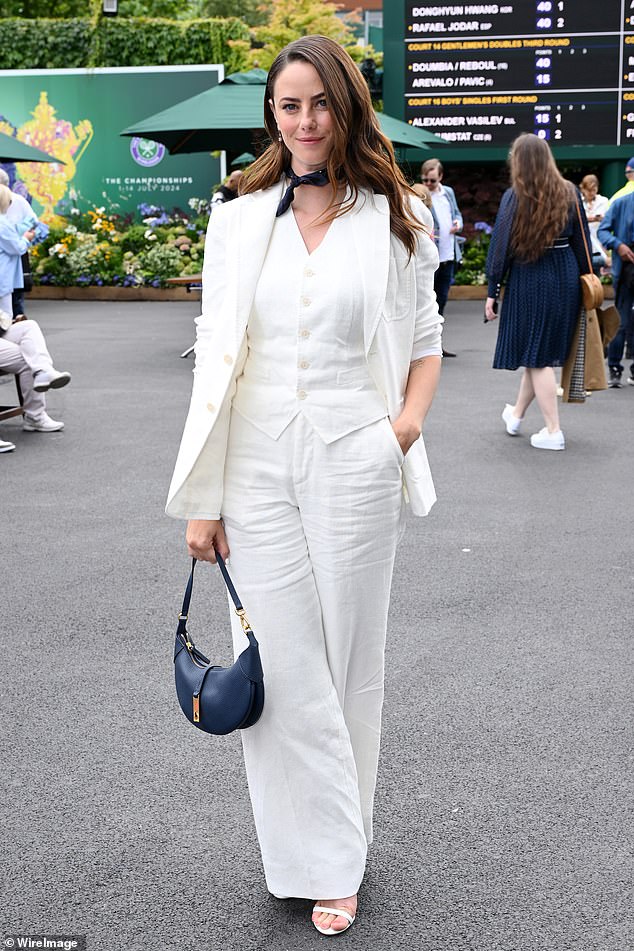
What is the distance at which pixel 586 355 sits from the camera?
8.24 metres

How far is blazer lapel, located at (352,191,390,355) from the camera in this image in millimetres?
2578

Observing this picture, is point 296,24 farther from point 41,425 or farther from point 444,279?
point 41,425

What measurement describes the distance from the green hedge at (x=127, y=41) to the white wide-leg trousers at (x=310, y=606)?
23464 mm

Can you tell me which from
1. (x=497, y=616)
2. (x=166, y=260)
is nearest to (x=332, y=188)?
(x=497, y=616)

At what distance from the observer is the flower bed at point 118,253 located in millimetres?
21266

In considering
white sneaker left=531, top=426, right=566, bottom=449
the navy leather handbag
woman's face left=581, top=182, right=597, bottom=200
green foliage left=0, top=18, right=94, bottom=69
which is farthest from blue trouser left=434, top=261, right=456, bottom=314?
green foliage left=0, top=18, right=94, bottom=69

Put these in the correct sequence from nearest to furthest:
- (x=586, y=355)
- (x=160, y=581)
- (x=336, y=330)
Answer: (x=336, y=330), (x=160, y=581), (x=586, y=355)

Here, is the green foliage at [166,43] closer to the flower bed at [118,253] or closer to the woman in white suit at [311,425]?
the flower bed at [118,253]

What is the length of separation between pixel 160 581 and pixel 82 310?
1481cm

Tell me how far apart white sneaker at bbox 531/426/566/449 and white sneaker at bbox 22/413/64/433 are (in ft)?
12.1

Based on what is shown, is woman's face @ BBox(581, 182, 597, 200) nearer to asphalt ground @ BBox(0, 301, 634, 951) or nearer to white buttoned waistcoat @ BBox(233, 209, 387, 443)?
asphalt ground @ BBox(0, 301, 634, 951)

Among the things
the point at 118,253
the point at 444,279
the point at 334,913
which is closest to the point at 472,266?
the point at 118,253

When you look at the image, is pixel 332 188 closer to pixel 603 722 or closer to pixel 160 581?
pixel 603 722

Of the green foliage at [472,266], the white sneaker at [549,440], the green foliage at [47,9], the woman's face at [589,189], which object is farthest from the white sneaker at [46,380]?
the green foliage at [47,9]
